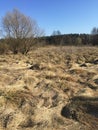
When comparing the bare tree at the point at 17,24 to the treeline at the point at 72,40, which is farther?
the treeline at the point at 72,40

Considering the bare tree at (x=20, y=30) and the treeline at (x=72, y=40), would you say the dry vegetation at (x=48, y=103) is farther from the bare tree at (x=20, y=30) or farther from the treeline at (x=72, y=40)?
the treeline at (x=72, y=40)

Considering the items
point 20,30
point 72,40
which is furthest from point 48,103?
point 72,40

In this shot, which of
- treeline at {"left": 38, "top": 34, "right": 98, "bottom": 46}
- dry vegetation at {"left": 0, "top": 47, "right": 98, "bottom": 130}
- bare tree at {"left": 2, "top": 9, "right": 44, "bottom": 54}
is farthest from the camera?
treeline at {"left": 38, "top": 34, "right": 98, "bottom": 46}

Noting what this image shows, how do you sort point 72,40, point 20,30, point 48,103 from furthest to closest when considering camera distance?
point 72,40 → point 20,30 → point 48,103

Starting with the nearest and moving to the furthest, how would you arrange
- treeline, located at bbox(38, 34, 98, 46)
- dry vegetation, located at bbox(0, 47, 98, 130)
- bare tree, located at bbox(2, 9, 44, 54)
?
dry vegetation, located at bbox(0, 47, 98, 130) → bare tree, located at bbox(2, 9, 44, 54) → treeline, located at bbox(38, 34, 98, 46)

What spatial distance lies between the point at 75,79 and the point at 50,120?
3556mm

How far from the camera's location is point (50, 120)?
4484mm

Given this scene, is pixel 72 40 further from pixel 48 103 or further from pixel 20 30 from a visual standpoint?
pixel 48 103

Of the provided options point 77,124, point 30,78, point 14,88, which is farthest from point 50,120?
point 30,78

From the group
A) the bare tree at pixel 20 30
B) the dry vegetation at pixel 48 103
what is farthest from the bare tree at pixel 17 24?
the dry vegetation at pixel 48 103

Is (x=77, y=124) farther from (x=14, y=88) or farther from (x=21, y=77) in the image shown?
(x=21, y=77)

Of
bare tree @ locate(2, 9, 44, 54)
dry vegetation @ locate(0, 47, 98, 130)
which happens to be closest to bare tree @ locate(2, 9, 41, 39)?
bare tree @ locate(2, 9, 44, 54)

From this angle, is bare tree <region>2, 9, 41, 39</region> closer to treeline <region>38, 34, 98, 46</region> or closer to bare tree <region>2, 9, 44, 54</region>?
bare tree <region>2, 9, 44, 54</region>

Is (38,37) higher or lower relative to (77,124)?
higher
